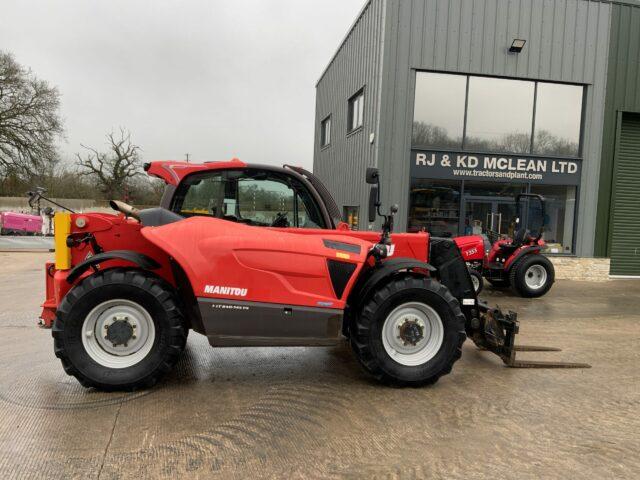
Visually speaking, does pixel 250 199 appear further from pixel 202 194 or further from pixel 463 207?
pixel 463 207

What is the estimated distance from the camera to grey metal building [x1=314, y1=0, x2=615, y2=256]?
12.4 meters

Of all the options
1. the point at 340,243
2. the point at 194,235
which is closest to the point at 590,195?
the point at 340,243

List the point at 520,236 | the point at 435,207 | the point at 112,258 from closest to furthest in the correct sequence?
the point at 112,258 < the point at 520,236 < the point at 435,207

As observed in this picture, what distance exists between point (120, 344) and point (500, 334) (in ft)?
12.2

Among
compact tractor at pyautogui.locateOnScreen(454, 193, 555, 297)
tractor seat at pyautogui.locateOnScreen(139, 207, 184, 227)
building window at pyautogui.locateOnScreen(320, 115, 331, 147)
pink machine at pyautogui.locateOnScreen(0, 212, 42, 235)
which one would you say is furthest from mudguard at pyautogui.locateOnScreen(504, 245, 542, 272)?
pink machine at pyautogui.locateOnScreen(0, 212, 42, 235)

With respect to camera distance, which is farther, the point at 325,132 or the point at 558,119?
the point at 325,132

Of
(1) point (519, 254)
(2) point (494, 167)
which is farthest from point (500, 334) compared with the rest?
(2) point (494, 167)

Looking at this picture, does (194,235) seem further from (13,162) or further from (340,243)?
(13,162)

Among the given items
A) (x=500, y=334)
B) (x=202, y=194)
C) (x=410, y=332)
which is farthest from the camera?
(x=500, y=334)

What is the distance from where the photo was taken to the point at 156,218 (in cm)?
433

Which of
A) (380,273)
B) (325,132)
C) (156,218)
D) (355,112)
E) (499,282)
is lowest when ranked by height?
(499,282)

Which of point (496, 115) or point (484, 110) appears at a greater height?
point (484, 110)

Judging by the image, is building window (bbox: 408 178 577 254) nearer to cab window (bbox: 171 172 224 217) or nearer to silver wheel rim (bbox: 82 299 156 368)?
cab window (bbox: 171 172 224 217)

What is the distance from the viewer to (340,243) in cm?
435
